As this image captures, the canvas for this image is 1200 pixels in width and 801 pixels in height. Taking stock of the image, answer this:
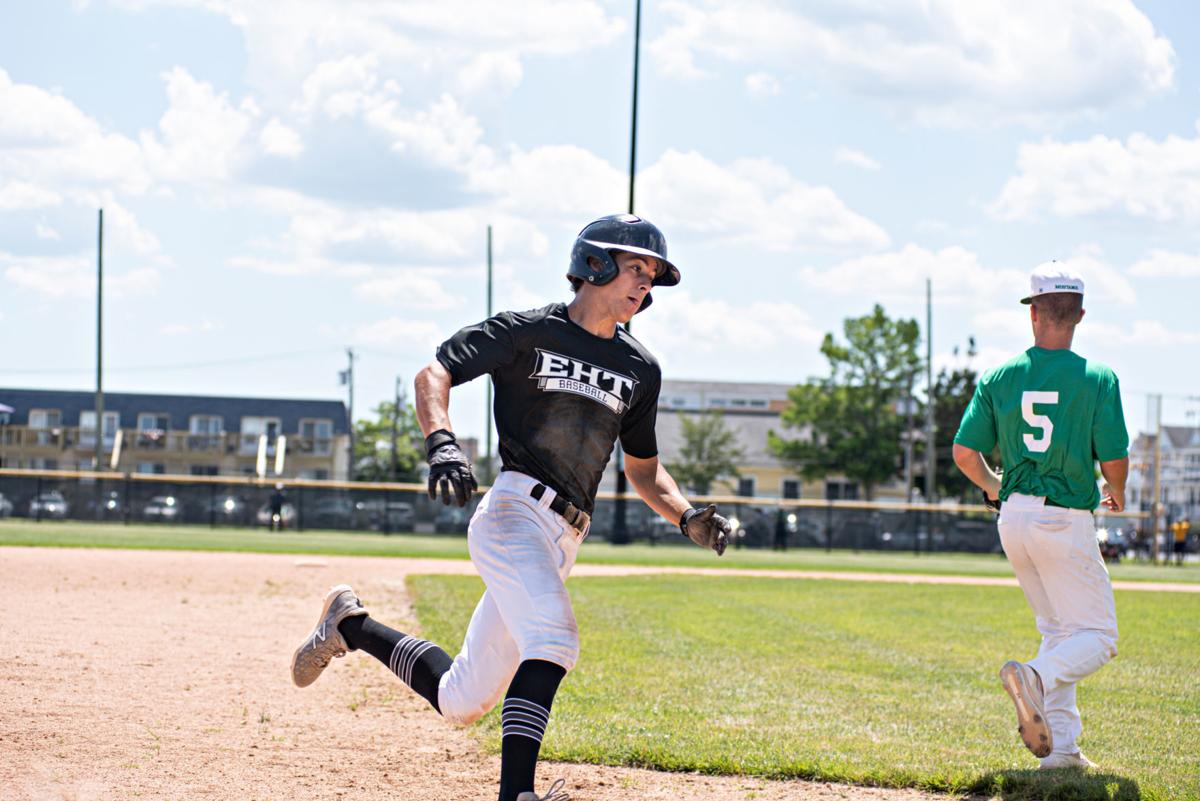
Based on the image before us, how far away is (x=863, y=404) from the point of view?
63188 mm

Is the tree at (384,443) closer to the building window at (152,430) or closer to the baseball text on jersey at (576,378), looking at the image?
the building window at (152,430)

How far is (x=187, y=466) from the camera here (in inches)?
3305

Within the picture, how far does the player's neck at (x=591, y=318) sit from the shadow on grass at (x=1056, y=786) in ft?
8.75

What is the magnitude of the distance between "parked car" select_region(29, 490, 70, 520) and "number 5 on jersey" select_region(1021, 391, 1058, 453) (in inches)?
1522

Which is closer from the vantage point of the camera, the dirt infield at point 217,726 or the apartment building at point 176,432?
the dirt infield at point 217,726

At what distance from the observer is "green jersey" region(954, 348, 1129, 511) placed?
20.1 ft

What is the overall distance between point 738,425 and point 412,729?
262 ft

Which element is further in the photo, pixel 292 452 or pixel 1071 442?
pixel 292 452

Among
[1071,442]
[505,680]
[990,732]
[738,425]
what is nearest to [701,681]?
[990,732]

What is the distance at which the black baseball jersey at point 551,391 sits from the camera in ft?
16.3

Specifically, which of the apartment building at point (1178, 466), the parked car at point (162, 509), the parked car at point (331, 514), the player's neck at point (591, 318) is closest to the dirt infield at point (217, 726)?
the player's neck at point (591, 318)

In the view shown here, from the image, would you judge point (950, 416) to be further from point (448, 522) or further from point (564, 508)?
point (564, 508)

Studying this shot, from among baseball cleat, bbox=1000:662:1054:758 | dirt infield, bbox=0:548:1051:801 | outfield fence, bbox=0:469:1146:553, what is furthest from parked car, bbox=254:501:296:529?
baseball cleat, bbox=1000:662:1054:758

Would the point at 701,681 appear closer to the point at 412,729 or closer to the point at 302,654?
the point at 412,729
